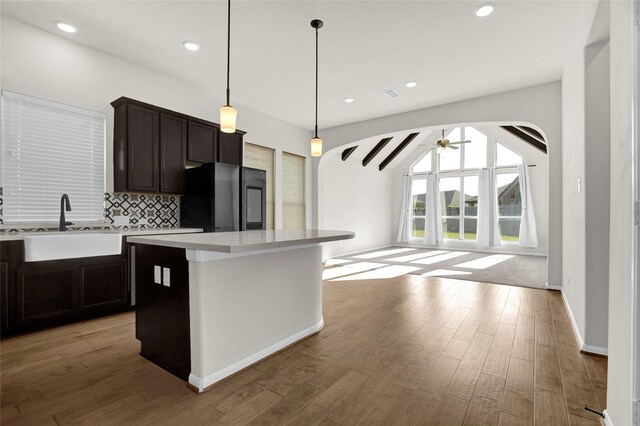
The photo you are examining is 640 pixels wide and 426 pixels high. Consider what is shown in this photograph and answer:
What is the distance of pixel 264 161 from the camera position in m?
5.94

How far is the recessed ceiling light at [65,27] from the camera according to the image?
10.1 feet

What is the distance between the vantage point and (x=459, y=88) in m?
4.71

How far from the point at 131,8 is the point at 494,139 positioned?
9.54m

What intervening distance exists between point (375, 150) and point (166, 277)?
25.8 feet

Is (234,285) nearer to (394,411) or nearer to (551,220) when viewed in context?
(394,411)

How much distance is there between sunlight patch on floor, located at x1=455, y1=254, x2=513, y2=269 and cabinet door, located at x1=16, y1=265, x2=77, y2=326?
21.3 ft

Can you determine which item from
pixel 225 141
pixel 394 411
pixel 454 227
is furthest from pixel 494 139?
pixel 394 411

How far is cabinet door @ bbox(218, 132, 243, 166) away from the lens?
4.65m

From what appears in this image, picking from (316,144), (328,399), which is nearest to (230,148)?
(316,144)

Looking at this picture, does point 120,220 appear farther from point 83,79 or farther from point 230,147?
point 230,147

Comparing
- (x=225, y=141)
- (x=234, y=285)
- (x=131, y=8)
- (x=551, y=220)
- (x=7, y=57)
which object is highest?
(x=131, y=8)

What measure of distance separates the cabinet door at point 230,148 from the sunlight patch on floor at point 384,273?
2664 mm

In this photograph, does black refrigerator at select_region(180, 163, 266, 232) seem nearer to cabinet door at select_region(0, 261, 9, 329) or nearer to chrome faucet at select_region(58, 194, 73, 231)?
chrome faucet at select_region(58, 194, 73, 231)

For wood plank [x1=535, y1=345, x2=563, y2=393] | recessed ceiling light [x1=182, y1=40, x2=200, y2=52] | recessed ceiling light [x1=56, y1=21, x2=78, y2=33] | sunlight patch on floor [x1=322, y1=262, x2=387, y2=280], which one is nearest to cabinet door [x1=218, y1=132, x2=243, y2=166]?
recessed ceiling light [x1=182, y1=40, x2=200, y2=52]
